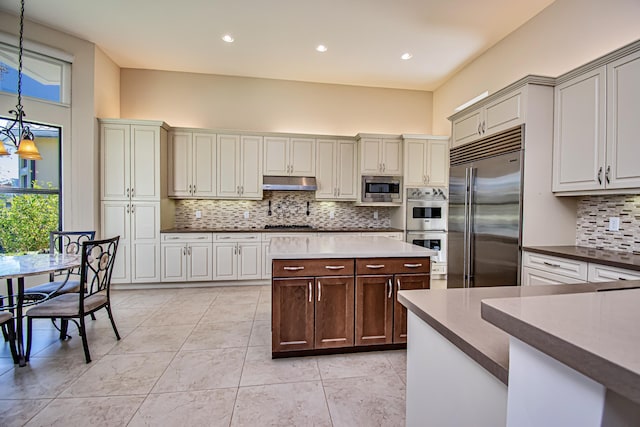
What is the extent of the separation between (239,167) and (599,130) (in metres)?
4.29

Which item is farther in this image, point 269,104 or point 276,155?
point 269,104

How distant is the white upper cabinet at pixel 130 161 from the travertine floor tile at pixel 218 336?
2.30 meters

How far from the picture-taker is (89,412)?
1788mm

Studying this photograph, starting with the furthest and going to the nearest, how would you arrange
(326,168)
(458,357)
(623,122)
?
(326,168)
(623,122)
(458,357)

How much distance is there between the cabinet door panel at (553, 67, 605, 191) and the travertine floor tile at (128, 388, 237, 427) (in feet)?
10.6

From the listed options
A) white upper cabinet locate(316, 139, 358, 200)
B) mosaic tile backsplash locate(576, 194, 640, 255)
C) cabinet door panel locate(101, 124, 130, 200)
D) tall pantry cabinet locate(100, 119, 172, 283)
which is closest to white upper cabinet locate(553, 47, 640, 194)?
mosaic tile backsplash locate(576, 194, 640, 255)

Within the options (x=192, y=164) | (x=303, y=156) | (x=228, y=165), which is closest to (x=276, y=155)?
(x=303, y=156)

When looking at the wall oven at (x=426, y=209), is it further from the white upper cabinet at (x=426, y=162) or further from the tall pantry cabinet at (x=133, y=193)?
the tall pantry cabinet at (x=133, y=193)

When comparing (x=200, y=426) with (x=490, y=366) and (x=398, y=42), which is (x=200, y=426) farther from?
(x=398, y=42)

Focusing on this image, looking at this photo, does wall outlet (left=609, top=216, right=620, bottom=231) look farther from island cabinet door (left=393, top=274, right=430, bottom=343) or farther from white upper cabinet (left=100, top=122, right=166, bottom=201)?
white upper cabinet (left=100, top=122, right=166, bottom=201)

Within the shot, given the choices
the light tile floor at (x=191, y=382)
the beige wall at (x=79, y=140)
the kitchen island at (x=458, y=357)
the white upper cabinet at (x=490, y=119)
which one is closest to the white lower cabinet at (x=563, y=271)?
the kitchen island at (x=458, y=357)

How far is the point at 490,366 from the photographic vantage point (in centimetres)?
74

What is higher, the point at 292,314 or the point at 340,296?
the point at 340,296

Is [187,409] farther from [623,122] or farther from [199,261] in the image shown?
[623,122]
